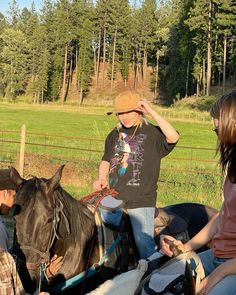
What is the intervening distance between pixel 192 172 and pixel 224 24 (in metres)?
47.7

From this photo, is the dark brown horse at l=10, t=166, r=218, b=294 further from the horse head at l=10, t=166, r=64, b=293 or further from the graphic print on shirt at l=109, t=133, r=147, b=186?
the graphic print on shirt at l=109, t=133, r=147, b=186

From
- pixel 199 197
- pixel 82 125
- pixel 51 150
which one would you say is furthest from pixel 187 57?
pixel 199 197

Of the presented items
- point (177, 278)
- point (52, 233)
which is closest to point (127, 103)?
point (52, 233)

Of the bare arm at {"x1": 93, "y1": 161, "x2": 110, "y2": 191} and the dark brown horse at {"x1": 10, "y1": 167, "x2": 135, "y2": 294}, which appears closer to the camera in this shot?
the dark brown horse at {"x1": 10, "y1": 167, "x2": 135, "y2": 294}

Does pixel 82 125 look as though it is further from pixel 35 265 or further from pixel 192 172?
pixel 35 265

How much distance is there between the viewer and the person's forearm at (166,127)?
448cm

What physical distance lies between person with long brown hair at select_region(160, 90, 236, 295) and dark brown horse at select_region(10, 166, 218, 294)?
1.30 metres

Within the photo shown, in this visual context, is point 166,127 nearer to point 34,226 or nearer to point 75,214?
point 75,214

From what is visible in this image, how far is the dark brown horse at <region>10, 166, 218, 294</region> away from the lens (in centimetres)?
356

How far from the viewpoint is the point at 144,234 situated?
4.58 metres

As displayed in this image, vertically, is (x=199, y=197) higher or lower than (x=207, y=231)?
lower

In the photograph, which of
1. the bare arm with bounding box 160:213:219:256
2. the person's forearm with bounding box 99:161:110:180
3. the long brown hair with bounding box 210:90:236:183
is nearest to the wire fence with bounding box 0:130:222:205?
the person's forearm with bounding box 99:161:110:180

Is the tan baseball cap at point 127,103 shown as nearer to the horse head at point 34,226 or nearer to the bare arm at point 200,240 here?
the horse head at point 34,226

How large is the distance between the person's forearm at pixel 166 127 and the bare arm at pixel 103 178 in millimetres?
751
